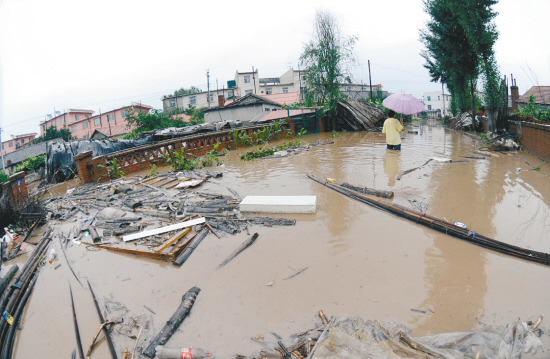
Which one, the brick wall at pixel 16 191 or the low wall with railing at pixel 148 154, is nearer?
the brick wall at pixel 16 191

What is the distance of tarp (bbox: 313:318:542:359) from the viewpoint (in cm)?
252

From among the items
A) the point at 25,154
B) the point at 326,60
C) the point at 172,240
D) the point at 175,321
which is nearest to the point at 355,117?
the point at 326,60

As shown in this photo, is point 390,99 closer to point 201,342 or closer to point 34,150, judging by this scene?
point 201,342

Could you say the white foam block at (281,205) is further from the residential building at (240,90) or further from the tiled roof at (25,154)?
the residential building at (240,90)

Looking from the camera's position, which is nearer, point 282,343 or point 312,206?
point 282,343

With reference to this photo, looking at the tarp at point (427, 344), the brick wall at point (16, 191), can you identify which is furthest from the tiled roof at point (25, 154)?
the tarp at point (427, 344)

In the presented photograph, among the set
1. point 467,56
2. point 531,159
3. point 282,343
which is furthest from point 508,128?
point 282,343

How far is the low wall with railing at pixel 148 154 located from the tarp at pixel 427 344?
1080 centimetres

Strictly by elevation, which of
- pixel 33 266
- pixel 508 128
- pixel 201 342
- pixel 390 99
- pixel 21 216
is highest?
pixel 390 99

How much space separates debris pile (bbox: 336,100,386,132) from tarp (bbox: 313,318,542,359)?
740 inches

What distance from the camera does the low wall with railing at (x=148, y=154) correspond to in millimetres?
11172

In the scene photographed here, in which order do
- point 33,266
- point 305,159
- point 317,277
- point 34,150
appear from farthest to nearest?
1. point 34,150
2. point 305,159
3. point 33,266
4. point 317,277

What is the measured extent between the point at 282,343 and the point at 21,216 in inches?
261

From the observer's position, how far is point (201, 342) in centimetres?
325
